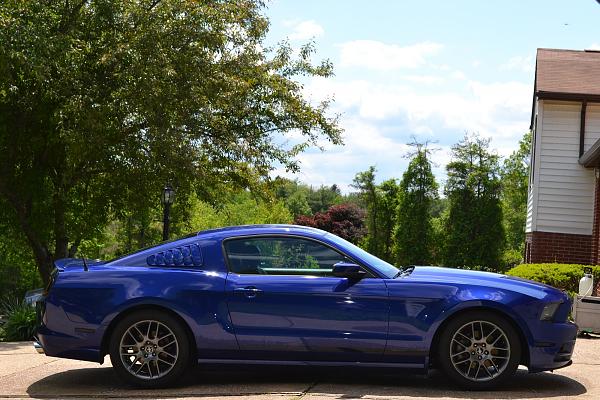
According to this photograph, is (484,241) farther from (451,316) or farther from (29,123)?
(451,316)

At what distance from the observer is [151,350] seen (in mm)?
7535

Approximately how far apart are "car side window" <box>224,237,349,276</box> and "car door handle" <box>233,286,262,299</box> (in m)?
0.22

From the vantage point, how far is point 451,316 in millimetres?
7438

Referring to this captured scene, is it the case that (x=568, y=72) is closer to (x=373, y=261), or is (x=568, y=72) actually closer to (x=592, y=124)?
(x=592, y=124)

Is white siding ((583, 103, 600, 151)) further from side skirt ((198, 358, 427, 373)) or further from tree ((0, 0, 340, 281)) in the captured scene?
side skirt ((198, 358, 427, 373))

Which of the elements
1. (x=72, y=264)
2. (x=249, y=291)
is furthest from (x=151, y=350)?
(x=72, y=264)

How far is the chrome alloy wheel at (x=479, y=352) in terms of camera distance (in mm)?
7391

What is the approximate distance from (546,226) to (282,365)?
15.8 meters

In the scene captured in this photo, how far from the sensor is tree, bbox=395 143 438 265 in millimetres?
40281

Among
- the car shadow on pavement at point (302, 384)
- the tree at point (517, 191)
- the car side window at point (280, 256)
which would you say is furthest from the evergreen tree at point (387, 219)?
the car side window at point (280, 256)

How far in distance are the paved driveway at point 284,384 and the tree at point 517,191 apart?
2137 inches

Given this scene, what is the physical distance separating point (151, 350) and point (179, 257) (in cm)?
84

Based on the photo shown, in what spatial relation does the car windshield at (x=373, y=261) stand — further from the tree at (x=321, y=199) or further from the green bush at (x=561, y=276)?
the tree at (x=321, y=199)

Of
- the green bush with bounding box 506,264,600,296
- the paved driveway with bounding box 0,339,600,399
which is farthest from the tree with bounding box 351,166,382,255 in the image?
the paved driveway with bounding box 0,339,600,399
